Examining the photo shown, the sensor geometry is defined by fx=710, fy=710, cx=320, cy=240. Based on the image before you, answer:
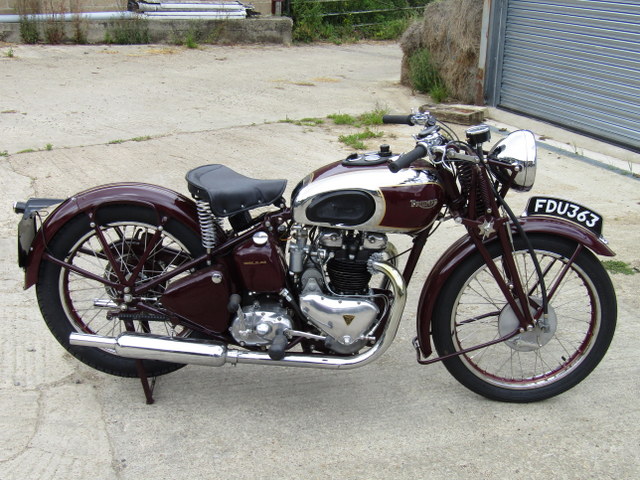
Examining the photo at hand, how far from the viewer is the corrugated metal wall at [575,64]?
670cm

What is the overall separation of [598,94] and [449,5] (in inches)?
108

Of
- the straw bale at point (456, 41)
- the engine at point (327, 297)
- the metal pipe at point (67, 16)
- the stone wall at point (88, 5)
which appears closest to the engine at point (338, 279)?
the engine at point (327, 297)

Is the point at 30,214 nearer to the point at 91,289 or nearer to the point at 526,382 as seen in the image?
the point at 91,289

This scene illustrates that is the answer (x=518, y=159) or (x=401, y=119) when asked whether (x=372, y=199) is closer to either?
(x=401, y=119)

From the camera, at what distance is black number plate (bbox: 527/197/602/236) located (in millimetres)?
3055

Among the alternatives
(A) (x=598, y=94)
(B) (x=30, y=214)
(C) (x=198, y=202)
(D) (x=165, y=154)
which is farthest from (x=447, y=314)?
(A) (x=598, y=94)

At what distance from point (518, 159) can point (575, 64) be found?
16.5 feet

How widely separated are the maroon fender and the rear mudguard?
105cm

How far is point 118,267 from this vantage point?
3.13 meters

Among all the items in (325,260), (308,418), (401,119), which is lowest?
(308,418)

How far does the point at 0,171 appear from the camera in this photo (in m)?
6.03

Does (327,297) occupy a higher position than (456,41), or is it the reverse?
(456,41)

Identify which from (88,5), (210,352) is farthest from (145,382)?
(88,5)

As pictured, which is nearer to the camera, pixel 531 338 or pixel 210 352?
pixel 210 352
